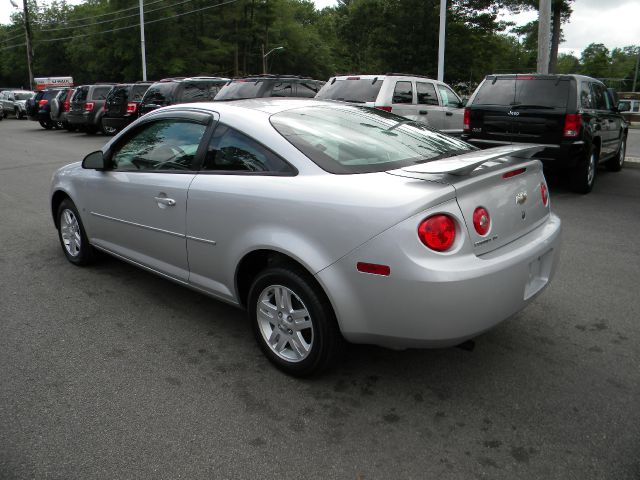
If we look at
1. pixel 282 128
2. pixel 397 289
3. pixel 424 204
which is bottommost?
pixel 397 289

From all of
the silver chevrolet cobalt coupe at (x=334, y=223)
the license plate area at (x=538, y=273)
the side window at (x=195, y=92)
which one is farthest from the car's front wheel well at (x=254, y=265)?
the side window at (x=195, y=92)

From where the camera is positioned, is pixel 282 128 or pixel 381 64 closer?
pixel 282 128

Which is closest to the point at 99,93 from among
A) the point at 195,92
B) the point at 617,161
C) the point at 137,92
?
the point at 137,92

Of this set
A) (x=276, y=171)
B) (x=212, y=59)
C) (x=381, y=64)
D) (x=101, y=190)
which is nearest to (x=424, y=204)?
(x=276, y=171)

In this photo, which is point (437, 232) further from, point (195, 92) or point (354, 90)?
point (195, 92)

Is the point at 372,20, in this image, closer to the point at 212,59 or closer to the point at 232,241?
the point at 212,59

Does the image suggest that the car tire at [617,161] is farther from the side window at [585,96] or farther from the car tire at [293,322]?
the car tire at [293,322]

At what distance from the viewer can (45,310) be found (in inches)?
167

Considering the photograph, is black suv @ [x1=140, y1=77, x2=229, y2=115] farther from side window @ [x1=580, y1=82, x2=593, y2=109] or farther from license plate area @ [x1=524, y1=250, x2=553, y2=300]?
license plate area @ [x1=524, y1=250, x2=553, y2=300]

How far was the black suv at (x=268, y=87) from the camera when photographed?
43.0 ft

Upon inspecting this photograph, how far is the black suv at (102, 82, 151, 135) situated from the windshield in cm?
1658

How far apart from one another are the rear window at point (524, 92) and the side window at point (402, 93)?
2163 mm

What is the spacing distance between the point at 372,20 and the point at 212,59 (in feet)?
64.1

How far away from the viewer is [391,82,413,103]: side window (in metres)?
11.1
